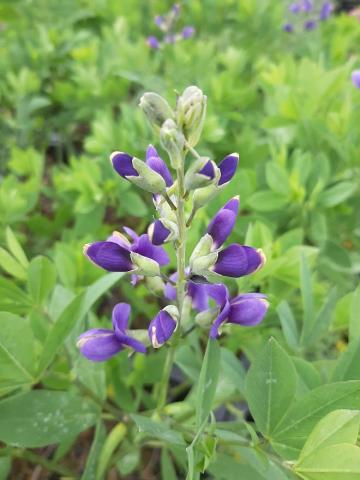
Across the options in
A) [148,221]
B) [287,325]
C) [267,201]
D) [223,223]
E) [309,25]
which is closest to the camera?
[223,223]

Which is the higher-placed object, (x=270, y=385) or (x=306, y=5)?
(x=306, y=5)

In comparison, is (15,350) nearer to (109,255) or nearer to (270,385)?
(109,255)

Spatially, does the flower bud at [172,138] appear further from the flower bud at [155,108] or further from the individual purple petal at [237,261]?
the individual purple petal at [237,261]

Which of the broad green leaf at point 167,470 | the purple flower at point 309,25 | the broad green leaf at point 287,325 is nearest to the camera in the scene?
the broad green leaf at point 287,325

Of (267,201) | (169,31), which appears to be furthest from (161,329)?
(169,31)

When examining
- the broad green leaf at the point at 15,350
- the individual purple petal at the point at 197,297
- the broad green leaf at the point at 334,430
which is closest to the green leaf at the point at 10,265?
the broad green leaf at the point at 15,350

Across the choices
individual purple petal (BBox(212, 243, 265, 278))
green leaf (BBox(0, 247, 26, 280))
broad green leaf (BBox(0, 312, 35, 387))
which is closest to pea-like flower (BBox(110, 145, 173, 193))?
individual purple petal (BBox(212, 243, 265, 278))
